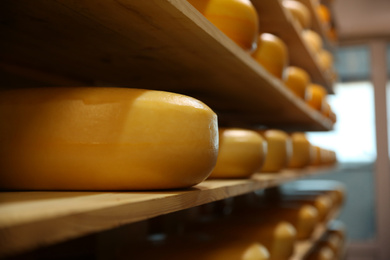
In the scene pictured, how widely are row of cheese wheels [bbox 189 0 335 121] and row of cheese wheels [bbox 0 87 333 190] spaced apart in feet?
1.34

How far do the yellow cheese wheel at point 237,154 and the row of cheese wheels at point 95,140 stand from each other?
0.42 meters

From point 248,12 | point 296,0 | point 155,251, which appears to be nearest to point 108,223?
point 155,251

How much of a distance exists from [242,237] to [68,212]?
97 cm

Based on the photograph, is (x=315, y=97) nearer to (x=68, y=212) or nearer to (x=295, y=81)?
(x=295, y=81)

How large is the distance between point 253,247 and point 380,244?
4.03 meters

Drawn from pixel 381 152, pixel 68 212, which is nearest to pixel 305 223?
pixel 68 212

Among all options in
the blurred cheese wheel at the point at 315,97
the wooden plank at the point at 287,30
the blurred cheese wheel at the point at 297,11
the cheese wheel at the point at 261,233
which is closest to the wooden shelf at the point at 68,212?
the cheese wheel at the point at 261,233

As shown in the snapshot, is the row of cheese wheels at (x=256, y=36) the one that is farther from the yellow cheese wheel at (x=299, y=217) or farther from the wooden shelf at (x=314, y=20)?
the yellow cheese wheel at (x=299, y=217)

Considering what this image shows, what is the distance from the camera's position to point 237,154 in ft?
3.71

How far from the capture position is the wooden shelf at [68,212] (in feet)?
1.19

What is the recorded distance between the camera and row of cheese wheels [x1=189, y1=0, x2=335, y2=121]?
103cm

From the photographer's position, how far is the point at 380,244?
469cm

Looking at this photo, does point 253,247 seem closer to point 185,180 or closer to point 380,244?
point 185,180

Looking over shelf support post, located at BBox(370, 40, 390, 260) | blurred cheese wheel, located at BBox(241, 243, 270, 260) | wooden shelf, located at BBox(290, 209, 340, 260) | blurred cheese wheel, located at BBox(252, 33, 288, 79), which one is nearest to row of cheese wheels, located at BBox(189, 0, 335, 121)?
blurred cheese wheel, located at BBox(252, 33, 288, 79)
